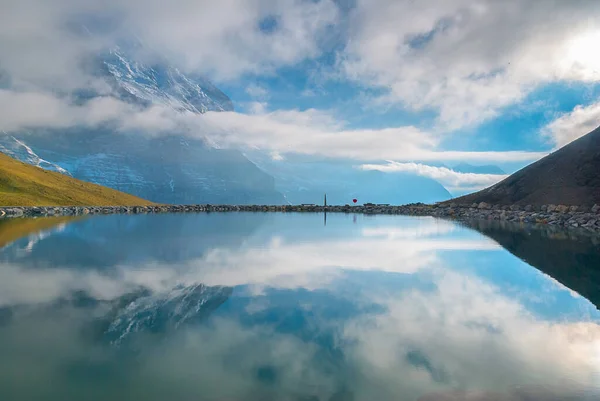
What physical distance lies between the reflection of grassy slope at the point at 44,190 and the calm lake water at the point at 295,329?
10063 cm

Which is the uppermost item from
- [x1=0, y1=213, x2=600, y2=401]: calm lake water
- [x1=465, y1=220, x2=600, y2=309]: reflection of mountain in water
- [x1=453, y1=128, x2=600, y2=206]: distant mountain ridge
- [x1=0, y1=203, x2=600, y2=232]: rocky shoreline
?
[x1=453, y1=128, x2=600, y2=206]: distant mountain ridge

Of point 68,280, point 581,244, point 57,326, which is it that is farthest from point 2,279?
point 581,244

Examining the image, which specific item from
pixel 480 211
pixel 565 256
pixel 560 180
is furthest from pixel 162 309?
pixel 560 180

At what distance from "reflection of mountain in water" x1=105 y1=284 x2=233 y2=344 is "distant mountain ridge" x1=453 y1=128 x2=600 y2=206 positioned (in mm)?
69317

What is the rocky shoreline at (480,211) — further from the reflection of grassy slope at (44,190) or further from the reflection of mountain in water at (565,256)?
the reflection of grassy slope at (44,190)

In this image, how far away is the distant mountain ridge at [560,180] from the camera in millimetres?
70669

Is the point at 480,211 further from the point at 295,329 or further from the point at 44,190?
the point at 44,190

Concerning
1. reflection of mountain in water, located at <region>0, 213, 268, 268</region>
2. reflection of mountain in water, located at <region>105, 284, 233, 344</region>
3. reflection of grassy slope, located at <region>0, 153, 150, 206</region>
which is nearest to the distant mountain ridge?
reflection of mountain in water, located at <region>0, 213, 268, 268</region>

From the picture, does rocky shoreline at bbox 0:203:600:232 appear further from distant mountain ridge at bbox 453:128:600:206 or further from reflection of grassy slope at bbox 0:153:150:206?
reflection of grassy slope at bbox 0:153:150:206

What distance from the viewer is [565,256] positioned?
1149 inches

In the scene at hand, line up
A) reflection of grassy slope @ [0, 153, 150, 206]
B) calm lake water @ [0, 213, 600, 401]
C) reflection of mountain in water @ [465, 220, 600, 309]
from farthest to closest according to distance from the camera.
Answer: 1. reflection of grassy slope @ [0, 153, 150, 206]
2. reflection of mountain in water @ [465, 220, 600, 309]
3. calm lake water @ [0, 213, 600, 401]

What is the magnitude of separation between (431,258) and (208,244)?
17611mm

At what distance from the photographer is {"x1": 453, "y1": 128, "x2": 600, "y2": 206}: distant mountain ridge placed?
232 ft

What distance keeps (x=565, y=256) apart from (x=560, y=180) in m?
57.0
